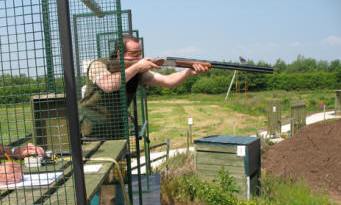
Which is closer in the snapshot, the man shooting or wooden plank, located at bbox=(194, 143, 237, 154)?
the man shooting

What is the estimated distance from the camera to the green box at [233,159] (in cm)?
642

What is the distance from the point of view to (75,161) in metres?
1.79

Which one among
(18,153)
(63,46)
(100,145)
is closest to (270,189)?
(100,145)

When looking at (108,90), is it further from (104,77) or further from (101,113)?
(101,113)

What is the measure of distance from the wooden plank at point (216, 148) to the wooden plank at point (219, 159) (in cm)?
6

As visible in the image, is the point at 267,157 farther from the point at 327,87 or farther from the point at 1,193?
the point at 327,87

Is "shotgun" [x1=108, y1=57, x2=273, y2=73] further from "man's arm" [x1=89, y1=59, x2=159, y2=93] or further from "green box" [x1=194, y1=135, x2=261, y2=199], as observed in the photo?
"green box" [x1=194, y1=135, x2=261, y2=199]

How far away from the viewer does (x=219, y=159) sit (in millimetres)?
6688

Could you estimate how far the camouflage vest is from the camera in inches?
130

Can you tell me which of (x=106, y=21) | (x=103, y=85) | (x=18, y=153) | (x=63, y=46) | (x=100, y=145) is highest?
(x=106, y=21)

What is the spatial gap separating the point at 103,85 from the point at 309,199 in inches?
157

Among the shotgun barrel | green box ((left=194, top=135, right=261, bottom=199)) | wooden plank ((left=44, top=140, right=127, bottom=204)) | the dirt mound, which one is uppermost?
the shotgun barrel

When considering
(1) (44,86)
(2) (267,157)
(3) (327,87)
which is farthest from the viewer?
(3) (327,87)

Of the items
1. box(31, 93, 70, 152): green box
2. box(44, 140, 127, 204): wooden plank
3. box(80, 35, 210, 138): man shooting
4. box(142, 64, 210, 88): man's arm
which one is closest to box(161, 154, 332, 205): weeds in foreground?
box(142, 64, 210, 88): man's arm
